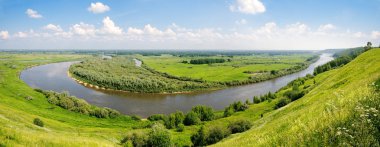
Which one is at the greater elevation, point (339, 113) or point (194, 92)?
point (339, 113)

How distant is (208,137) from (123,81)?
198 ft

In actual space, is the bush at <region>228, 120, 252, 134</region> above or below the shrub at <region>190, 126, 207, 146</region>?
above

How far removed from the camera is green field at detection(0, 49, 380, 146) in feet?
24.0

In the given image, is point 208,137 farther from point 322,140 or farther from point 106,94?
point 106,94

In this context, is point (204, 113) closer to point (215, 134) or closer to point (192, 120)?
point (192, 120)

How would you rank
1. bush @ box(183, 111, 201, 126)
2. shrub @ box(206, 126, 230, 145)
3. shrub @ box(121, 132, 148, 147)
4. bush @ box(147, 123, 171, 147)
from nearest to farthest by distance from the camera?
bush @ box(147, 123, 171, 147) < shrub @ box(121, 132, 148, 147) < shrub @ box(206, 126, 230, 145) < bush @ box(183, 111, 201, 126)

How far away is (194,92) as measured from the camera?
261ft

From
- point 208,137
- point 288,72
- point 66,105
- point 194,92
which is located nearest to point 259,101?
point 194,92

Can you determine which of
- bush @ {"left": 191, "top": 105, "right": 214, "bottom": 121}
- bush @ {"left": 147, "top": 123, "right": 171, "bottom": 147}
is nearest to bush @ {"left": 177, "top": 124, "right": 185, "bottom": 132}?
bush @ {"left": 191, "top": 105, "right": 214, "bottom": 121}

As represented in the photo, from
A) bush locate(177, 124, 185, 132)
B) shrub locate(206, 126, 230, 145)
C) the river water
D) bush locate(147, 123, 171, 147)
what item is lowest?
the river water

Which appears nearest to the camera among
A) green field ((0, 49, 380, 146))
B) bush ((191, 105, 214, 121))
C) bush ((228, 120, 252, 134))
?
green field ((0, 49, 380, 146))

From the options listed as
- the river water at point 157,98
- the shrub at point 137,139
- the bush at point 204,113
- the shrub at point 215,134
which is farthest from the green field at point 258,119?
the river water at point 157,98

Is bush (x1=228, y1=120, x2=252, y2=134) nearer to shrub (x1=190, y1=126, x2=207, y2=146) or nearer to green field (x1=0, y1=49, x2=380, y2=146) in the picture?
green field (x1=0, y1=49, x2=380, y2=146)

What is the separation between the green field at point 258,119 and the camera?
7328 millimetres
